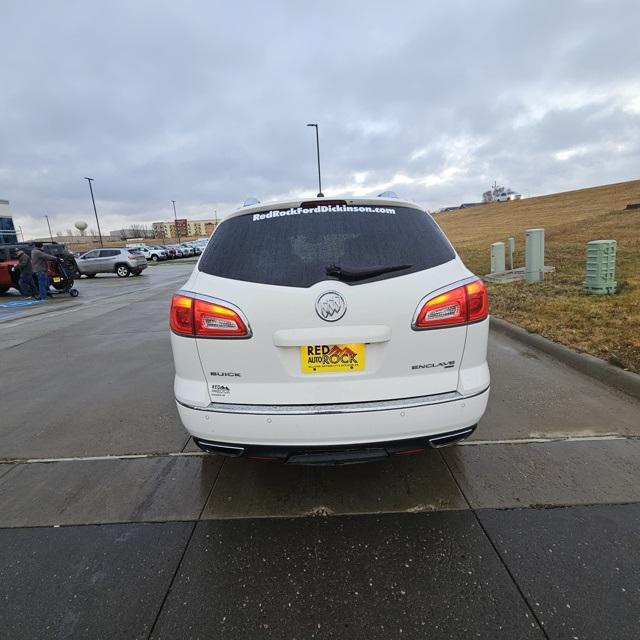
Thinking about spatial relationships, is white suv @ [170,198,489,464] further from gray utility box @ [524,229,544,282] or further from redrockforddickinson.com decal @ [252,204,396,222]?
gray utility box @ [524,229,544,282]

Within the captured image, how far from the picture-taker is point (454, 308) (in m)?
2.22

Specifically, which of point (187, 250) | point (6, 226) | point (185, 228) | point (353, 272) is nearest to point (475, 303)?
point (353, 272)

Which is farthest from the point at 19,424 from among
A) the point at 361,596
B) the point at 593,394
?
the point at 593,394

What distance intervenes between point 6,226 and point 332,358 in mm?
58431

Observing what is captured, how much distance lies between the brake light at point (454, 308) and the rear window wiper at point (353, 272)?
29 centimetres

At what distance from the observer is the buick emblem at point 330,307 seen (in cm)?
212

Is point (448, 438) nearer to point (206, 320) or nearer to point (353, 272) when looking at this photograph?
point (353, 272)

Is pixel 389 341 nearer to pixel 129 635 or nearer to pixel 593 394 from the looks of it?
pixel 129 635

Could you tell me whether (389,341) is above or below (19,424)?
above

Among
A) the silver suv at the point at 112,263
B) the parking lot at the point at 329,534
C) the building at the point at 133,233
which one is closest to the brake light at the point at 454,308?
the parking lot at the point at 329,534

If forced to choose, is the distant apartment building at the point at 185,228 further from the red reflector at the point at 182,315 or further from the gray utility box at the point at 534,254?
the red reflector at the point at 182,315

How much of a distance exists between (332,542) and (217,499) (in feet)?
2.71

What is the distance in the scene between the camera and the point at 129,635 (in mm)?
1787

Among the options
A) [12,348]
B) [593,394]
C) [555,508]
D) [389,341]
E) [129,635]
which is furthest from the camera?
[12,348]
